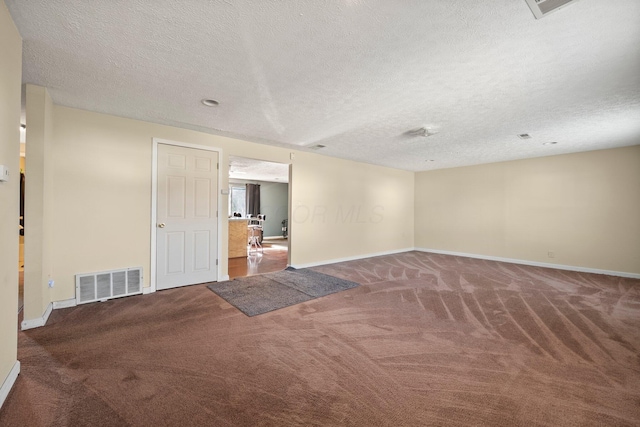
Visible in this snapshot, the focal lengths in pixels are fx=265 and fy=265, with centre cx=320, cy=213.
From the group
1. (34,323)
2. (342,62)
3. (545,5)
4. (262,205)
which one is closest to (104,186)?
(34,323)

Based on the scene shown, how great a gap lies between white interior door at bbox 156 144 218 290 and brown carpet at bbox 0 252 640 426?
0.55 metres

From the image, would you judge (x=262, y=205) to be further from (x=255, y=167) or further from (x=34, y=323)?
(x=34, y=323)

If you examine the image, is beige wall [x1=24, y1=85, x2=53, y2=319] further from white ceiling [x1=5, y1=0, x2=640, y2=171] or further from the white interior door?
the white interior door

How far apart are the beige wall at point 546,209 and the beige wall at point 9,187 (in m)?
8.09

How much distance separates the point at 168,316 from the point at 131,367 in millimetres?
1037

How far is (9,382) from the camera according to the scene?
1.78 metres

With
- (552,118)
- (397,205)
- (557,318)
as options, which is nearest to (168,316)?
(557,318)

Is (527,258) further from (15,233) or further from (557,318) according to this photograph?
(15,233)

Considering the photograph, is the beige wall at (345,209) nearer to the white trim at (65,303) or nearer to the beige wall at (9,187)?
the white trim at (65,303)

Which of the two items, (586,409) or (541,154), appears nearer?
(586,409)

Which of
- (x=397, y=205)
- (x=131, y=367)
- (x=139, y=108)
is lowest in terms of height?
(x=131, y=367)

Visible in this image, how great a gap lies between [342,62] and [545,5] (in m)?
1.37

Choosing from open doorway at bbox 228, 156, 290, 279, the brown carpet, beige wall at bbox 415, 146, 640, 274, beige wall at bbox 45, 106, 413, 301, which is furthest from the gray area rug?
beige wall at bbox 415, 146, 640, 274

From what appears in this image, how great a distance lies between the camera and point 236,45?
2.07m
